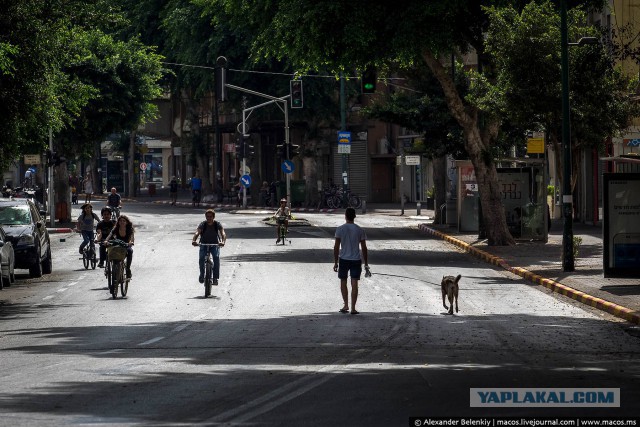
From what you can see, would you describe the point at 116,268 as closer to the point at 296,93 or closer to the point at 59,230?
the point at 59,230

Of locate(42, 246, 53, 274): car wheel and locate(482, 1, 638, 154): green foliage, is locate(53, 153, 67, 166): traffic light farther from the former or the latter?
locate(482, 1, 638, 154): green foliage

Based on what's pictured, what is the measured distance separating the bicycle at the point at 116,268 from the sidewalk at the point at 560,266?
8.64 metres

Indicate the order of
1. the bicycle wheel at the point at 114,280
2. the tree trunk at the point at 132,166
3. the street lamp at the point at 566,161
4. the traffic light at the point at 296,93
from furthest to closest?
the tree trunk at the point at 132,166, the traffic light at the point at 296,93, the street lamp at the point at 566,161, the bicycle wheel at the point at 114,280

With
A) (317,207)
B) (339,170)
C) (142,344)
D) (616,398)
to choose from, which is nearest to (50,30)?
(142,344)

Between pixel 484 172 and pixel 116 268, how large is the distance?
52.1 ft

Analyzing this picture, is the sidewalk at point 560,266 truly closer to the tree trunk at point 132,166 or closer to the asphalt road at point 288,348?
the asphalt road at point 288,348

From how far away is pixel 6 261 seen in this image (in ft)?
94.6

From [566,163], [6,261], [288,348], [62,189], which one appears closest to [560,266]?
[566,163]

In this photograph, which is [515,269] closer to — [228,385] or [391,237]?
[391,237]

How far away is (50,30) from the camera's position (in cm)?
2602

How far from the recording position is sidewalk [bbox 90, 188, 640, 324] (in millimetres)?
23531

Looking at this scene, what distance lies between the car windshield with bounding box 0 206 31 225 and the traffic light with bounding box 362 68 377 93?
10588 millimetres

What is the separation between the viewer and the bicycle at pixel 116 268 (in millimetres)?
25484

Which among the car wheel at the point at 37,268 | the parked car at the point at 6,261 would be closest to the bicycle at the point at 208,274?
the parked car at the point at 6,261
